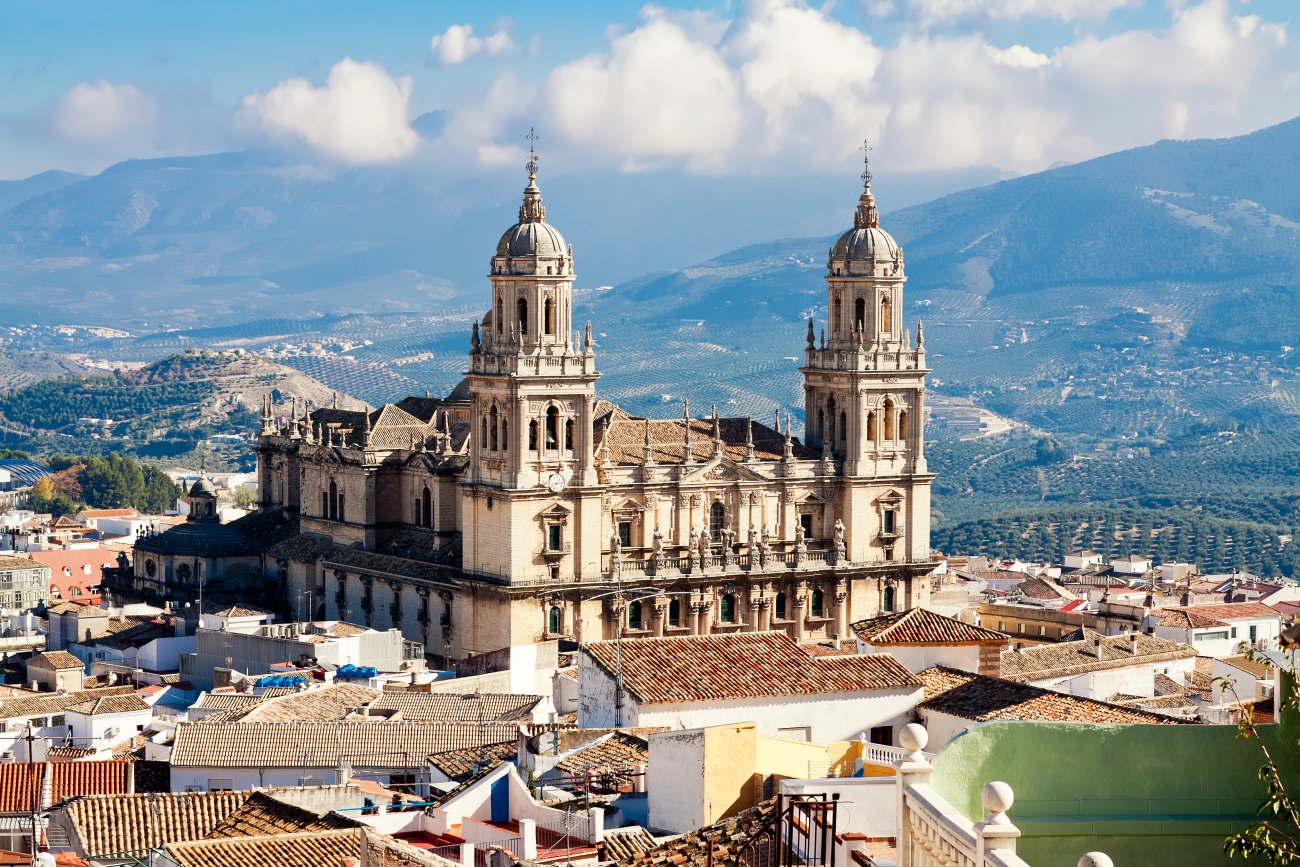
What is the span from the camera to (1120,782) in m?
16.2

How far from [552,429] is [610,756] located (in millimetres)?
41566

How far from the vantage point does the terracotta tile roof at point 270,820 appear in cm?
2692

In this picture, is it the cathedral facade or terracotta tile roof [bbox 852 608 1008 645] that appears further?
the cathedral facade

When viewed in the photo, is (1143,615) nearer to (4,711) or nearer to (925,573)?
(925,573)

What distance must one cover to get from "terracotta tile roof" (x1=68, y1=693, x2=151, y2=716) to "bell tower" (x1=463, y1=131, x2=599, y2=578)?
1783cm

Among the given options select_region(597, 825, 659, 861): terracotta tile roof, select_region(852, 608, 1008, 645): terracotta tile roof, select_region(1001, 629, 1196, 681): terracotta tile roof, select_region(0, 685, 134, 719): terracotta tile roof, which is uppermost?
select_region(852, 608, 1008, 645): terracotta tile roof

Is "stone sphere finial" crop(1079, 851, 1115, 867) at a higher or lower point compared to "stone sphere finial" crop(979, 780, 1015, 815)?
lower

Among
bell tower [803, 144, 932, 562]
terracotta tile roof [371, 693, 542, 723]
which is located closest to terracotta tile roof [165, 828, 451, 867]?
terracotta tile roof [371, 693, 542, 723]

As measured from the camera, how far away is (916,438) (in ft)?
262

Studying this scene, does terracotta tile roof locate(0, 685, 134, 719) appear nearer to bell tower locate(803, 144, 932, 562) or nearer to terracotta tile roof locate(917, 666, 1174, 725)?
terracotta tile roof locate(917, 666, 1174, 725)

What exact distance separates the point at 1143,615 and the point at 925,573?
6.90 metres

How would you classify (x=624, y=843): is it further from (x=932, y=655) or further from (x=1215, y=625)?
(x=1215, y=625)

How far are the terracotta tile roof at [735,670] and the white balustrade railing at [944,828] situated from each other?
670 inches

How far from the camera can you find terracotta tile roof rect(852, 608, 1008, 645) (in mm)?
39625
